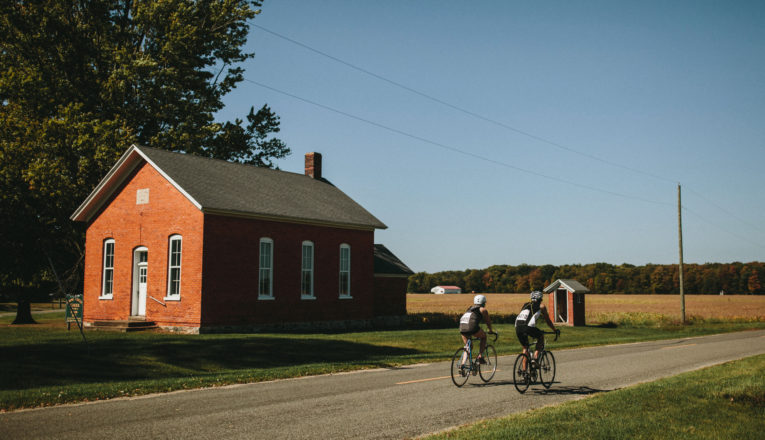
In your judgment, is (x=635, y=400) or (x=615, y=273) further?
(x=615, y=273)

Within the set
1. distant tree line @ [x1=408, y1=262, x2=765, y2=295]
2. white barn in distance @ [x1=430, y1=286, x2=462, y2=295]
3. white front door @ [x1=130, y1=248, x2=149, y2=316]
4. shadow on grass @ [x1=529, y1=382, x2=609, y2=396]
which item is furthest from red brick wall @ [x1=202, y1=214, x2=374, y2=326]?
white barn in distance @ [x1=430, y1=286, x2=462, y2=295]

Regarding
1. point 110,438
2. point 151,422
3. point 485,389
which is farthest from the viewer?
point 485,389

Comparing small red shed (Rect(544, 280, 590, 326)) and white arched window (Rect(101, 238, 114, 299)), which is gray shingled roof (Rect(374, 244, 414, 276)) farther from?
white arched window (Rect(101, 238, 114, 299))

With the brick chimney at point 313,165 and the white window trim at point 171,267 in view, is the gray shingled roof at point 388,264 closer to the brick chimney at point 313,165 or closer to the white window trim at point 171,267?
the brick chimney at point 313,165

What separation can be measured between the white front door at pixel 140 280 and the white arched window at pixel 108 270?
6.18 feet

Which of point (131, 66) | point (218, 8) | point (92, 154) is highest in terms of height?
point (218, 8)

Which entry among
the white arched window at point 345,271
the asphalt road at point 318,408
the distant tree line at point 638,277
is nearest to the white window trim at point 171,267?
the white arched window at point 345,271

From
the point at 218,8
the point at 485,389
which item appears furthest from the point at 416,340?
the point at 218,8

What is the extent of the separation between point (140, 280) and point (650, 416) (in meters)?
23.0

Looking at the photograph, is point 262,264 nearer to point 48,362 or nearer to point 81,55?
point 48,362

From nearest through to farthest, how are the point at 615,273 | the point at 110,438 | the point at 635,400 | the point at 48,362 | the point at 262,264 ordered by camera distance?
the point at 110,438 → the point at 635,400 → the point at 48,362 → the point at 262,264 → the point at 615,273

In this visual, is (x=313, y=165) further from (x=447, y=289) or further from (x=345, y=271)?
(x=447, y=289)

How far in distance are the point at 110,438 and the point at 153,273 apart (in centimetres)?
1916

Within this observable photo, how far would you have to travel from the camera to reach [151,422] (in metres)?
8.94
